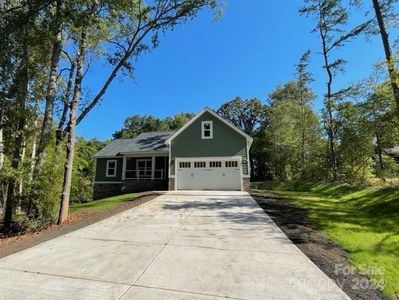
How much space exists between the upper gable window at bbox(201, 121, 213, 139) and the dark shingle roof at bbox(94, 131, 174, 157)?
383 centimetres

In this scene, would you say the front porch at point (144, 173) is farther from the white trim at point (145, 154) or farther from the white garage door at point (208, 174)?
the white garage door at point (208, 174)

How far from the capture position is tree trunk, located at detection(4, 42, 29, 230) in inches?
404

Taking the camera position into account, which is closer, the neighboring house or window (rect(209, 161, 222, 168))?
the neighboring house

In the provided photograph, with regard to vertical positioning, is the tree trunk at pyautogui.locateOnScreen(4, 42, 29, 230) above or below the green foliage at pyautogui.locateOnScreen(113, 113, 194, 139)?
below

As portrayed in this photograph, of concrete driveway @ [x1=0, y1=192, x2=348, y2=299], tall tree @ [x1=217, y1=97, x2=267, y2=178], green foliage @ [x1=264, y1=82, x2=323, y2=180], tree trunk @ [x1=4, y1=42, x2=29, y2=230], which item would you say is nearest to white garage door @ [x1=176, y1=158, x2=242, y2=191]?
tree trunk @ [x1=4, y1=42, x2=29, y2=230]

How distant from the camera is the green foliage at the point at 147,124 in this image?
51938mm

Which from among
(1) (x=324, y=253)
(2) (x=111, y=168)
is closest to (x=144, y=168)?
(2) (x=111, y=168)

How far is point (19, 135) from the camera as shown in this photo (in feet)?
38.0

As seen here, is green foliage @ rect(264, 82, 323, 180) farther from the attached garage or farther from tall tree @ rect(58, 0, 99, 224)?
tall tree @ rect(58, 0, 99, 224)

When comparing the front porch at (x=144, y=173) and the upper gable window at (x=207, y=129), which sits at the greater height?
the upper gable window at (x=207, y=129)

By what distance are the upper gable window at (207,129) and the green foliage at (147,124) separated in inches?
1189

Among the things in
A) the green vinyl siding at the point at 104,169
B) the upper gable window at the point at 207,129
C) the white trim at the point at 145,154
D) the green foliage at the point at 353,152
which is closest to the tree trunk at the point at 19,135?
the upper gable window at the point at 207,129

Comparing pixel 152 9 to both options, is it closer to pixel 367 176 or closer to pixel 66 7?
pixel 66 7

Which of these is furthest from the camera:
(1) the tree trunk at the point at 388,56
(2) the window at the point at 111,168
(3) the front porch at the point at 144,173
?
(2) the window at the point at 111,168
